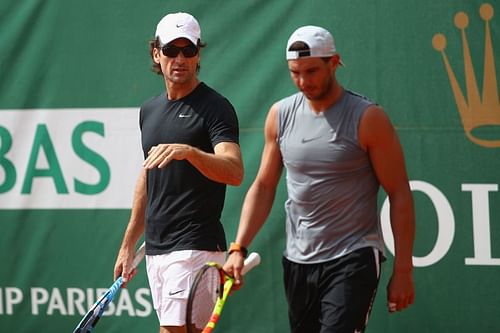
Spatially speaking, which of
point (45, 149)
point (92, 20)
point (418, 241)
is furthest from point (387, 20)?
point (45, 149)

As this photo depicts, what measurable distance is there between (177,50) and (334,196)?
122 cm

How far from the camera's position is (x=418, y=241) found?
19.8ft

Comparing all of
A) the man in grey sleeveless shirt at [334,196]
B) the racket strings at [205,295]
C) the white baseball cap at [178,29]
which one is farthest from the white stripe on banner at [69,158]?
the man in grey sleeveless shirt at [334,196]

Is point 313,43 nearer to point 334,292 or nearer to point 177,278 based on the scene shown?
point 334,292

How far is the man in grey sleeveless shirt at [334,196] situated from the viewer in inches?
162

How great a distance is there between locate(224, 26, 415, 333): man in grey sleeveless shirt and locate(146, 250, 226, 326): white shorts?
618mm

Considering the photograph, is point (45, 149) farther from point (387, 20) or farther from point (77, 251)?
point (387, 20)

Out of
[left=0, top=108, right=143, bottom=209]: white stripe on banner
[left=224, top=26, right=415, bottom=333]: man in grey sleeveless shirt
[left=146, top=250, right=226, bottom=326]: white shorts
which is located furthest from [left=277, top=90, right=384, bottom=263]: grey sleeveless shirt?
[left=0, top=108, right=143, bottom=209]: white stripe on banner

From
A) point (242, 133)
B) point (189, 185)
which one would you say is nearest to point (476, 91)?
point (242, 133)

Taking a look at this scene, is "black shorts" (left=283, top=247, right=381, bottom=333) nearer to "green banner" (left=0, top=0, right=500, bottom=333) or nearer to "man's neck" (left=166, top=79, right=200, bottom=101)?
"man's neck" (left=166, top=79, right=200, bottom=101)

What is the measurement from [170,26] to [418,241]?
6.81 feet

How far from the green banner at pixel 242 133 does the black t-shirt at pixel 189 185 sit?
1.29 meters

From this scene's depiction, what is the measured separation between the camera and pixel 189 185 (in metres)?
4.87

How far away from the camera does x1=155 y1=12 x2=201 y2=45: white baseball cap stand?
489 cm
